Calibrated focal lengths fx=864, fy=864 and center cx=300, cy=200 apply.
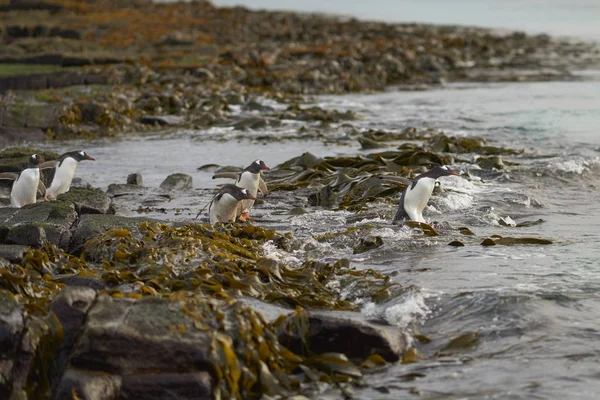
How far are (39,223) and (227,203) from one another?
213 centimetres

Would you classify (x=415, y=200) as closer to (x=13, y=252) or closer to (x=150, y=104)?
(x=13, y=252)

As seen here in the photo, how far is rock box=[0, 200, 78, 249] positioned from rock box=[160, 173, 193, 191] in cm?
288

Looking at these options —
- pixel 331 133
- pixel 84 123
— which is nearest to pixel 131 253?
pixel 331 133

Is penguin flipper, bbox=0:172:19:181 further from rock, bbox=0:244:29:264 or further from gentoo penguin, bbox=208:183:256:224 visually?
rock, bbox=0:244:29:264

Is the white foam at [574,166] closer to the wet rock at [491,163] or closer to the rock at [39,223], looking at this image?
the wet rock at [491,163]

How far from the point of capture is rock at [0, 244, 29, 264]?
23.1ft

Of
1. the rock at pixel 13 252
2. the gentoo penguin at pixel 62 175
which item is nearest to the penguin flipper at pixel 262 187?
the gentoo penguin at pixel 62 175

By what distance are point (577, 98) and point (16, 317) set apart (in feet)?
62.3

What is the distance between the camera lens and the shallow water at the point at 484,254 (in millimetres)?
5527

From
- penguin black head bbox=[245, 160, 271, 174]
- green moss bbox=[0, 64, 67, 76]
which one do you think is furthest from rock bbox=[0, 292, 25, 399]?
green moss bbox=[0, 64, 67, 76]

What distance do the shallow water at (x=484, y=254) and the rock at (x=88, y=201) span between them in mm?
812

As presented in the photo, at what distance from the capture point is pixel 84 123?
17.9 metres

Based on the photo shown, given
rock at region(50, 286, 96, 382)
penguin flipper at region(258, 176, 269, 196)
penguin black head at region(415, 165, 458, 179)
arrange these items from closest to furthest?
rock at region(50, 286, 96, 382), penguin black head at region(415, 165, 458, 179), penguin flipper at region(258, 176, 269, 196)

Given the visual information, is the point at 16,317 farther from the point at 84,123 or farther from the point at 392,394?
the point at 84,123
